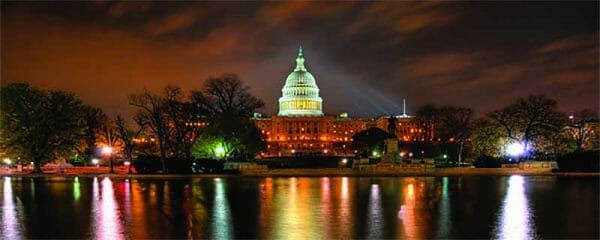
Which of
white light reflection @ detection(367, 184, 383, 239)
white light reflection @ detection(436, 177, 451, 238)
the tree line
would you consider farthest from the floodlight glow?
Result: white light reflection @ detection(436, 177, 451, 238)

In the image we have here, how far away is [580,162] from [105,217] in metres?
48.6

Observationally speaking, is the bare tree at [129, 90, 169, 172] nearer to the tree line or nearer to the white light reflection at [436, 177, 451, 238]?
the tree line

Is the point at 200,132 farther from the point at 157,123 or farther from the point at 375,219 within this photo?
the point at 375,219

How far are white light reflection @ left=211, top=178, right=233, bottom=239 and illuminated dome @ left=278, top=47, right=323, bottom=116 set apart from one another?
15993 cm

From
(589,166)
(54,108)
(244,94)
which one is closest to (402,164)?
(589,166)

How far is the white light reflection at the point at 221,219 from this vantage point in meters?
20.2

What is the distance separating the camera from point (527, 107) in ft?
240

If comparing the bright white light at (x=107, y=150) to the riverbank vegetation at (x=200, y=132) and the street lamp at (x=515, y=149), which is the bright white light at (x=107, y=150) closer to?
the riverbank vegetation at (x=200, y=132)

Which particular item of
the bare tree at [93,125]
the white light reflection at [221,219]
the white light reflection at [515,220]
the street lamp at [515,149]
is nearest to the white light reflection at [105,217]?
the white light reflection at [221,219]

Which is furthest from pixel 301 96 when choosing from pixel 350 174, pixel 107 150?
pixel 350 174

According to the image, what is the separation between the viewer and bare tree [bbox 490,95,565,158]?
237 ft

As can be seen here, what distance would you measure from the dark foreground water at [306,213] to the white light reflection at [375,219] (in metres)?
0.03

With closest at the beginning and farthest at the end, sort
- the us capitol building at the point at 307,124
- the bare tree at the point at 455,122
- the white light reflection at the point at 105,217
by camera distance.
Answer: the white light reflection at the point at 105,217, the bare tree at the point at 455,122, the us capitol building at the point at 307,124

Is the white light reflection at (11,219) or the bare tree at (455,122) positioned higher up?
the bare tree at (455,122)
